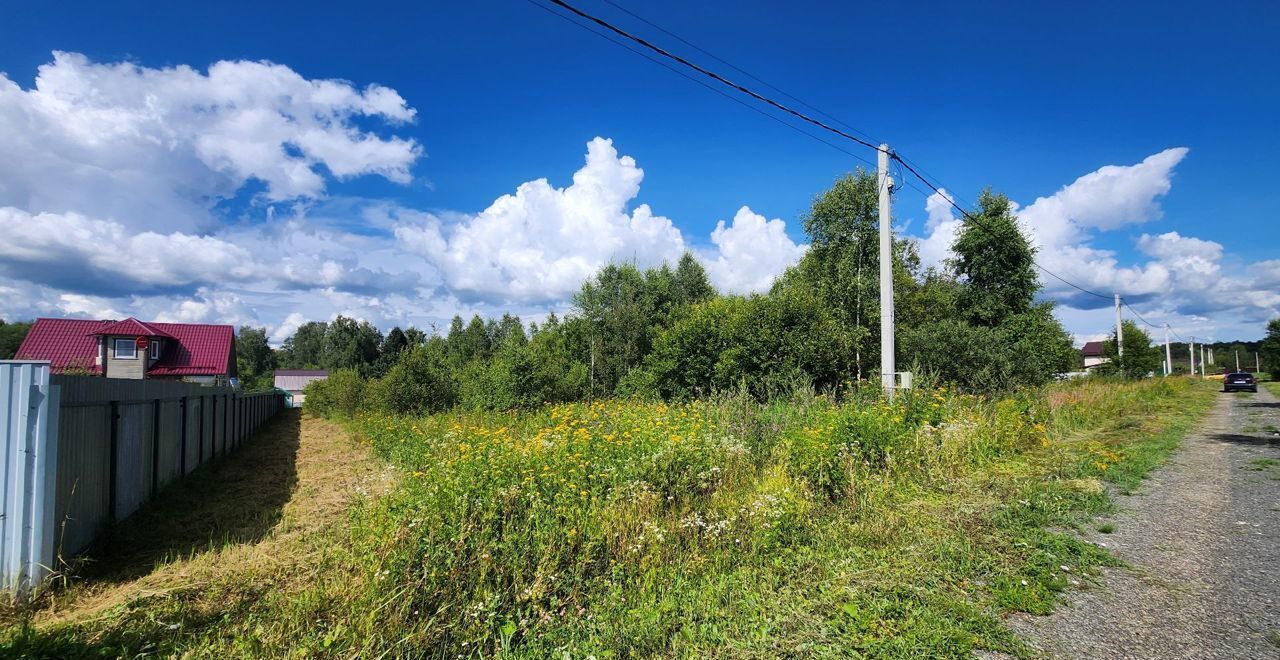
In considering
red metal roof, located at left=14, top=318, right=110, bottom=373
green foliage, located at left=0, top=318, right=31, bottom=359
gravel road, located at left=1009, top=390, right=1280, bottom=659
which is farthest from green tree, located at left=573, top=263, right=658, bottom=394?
green foliage, located at left=0, top=318, right=31, bottom=359

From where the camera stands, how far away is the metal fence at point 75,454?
424 centimetres

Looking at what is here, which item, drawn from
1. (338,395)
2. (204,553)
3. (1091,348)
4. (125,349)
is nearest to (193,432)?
(204,553)

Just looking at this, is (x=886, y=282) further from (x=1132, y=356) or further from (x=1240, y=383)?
(x=1240, y=383)

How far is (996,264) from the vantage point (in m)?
25.1

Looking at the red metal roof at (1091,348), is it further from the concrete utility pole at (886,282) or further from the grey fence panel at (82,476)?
the grey fence panel at (82,476)

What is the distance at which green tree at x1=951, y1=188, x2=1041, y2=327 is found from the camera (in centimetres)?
2459

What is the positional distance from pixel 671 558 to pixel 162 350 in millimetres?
42328

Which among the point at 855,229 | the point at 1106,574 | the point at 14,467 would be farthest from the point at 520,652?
the point at 855,229

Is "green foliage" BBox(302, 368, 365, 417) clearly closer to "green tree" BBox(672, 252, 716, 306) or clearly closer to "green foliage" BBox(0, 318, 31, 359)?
"green tree" BBox(672, 252, 716, 306)

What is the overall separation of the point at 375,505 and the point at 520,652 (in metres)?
2.09

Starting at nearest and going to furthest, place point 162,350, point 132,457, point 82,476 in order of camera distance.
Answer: point 82,476, point 132,457, point 162,350

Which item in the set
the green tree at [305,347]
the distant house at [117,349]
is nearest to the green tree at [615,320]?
the distant house at [117,349]

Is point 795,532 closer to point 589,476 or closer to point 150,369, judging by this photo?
point 589,476

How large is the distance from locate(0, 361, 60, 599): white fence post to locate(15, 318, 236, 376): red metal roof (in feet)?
107
